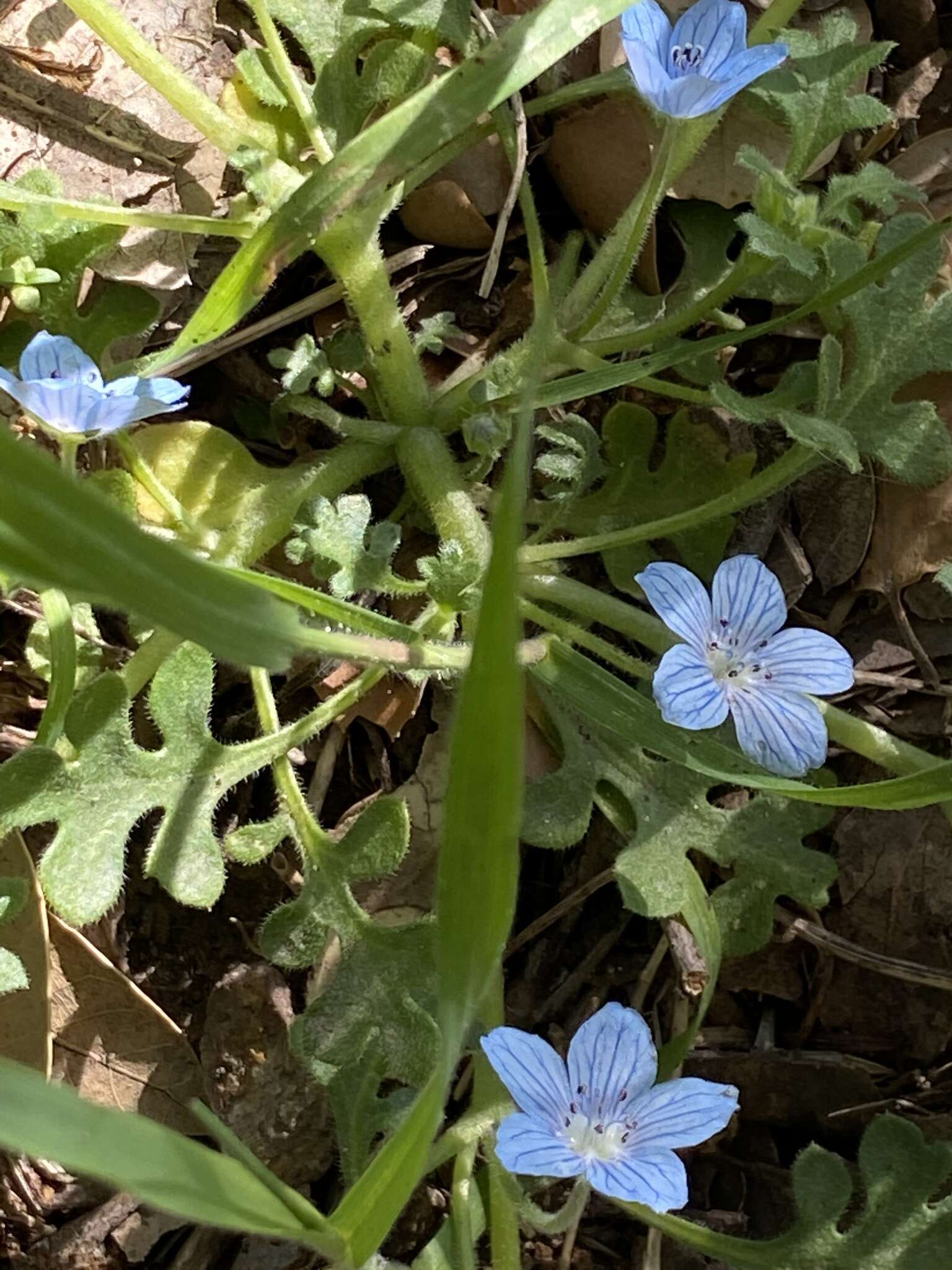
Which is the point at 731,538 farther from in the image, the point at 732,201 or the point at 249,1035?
the point at 249,1035

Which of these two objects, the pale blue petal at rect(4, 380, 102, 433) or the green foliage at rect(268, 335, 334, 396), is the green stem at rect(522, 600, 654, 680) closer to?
the green foliage at rect(268, 335, 334, 396)

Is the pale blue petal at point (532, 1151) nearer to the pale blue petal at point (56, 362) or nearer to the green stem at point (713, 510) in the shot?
the green stem at point (713, 510)

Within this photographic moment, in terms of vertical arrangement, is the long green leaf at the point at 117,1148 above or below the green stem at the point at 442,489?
below

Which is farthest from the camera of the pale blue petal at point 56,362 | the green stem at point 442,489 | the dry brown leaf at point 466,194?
the dry brown leaf at point 466,194

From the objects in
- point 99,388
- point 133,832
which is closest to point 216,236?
point 99,388

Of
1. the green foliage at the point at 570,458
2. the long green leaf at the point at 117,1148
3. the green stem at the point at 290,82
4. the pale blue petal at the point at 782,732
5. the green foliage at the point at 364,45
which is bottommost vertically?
the long green leaf at the point at 117,1148

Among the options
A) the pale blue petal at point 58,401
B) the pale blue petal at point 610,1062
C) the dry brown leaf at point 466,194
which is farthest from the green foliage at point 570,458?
the pale blue petal at point 610,1062

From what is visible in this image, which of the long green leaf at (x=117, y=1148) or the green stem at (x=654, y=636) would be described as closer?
the long green leaf at (x=117, y=1148)

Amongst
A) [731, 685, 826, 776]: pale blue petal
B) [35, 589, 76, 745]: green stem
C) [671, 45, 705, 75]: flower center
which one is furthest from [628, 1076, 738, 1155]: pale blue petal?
[671, 45, 705, 75]: flower center
